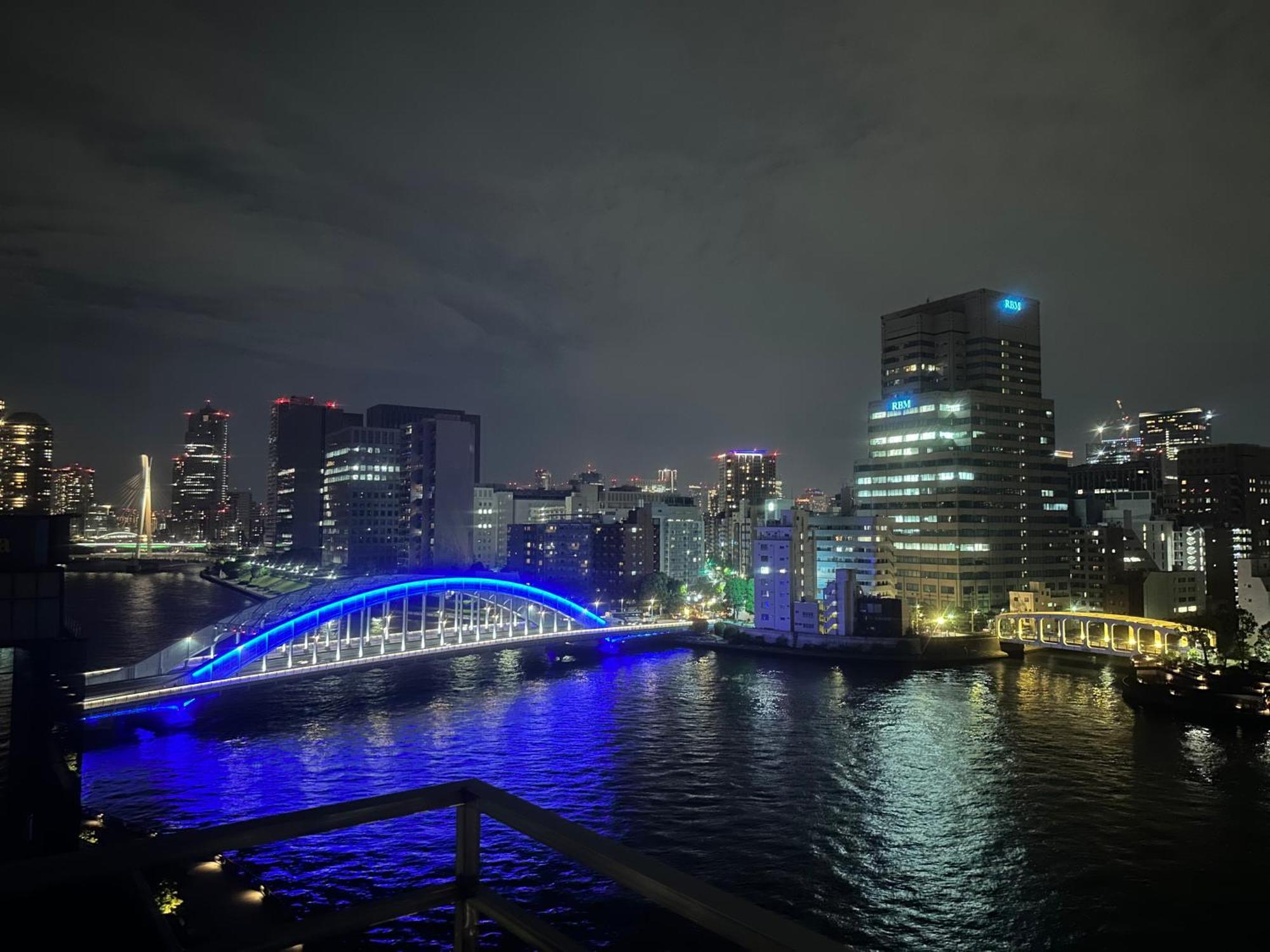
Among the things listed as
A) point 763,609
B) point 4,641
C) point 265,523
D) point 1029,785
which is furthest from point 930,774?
point 265,523

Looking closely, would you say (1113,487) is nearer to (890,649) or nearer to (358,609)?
(890,649)

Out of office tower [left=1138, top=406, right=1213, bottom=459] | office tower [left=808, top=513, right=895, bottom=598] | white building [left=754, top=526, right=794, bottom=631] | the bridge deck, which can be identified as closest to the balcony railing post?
the bridge deck

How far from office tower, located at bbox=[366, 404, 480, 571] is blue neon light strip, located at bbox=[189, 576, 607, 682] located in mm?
44630

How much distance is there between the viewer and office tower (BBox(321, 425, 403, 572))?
359ft

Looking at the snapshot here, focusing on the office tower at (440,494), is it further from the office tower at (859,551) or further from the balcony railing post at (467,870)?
the balcony railing post at (467,870)

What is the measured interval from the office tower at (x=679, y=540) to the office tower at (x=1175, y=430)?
9061 centimetres

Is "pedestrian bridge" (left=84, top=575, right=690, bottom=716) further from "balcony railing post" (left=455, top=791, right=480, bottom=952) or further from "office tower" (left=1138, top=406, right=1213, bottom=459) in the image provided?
"office tower" (left=1138, top=406, right=1213, bottom=459)

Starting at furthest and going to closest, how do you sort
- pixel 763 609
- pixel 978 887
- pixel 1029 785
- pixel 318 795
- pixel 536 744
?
pixel 763 609, pixel 536 744, pixel 1029 785, pixel 318 795, pixel 978 887

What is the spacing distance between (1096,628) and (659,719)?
45144 millimetres

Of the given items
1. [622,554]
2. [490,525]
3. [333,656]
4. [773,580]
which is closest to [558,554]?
[622,554]

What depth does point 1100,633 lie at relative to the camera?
208 ft

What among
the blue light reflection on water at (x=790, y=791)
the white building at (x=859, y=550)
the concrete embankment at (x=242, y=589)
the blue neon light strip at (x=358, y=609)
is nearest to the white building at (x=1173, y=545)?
the white building at (x=859, y=550)

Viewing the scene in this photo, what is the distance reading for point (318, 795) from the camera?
24547 mm

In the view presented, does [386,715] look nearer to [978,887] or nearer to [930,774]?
[930,774]
